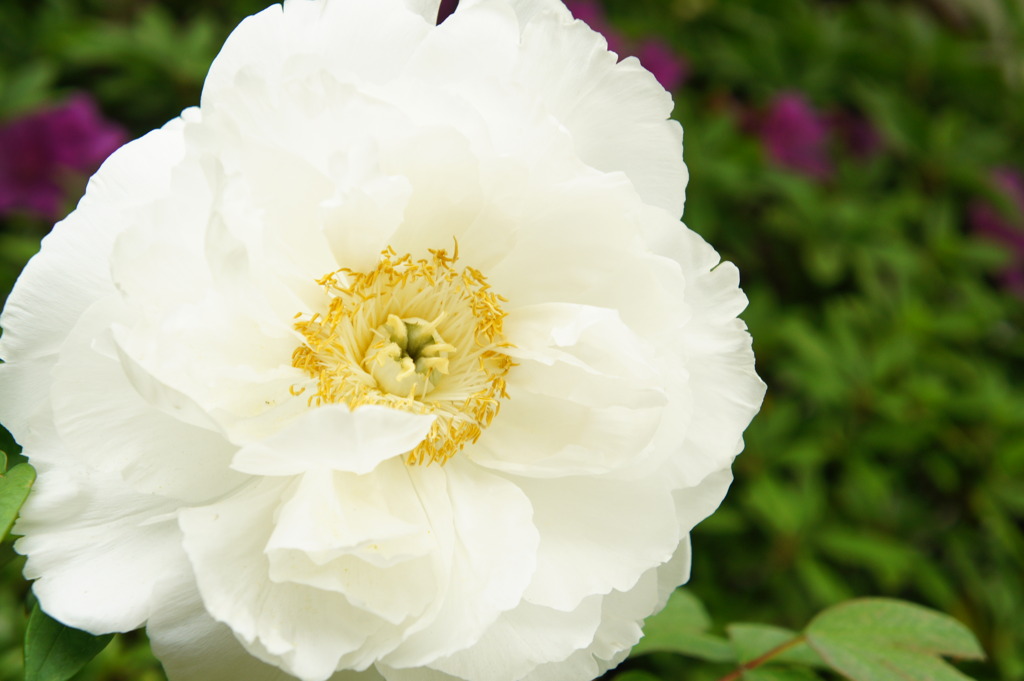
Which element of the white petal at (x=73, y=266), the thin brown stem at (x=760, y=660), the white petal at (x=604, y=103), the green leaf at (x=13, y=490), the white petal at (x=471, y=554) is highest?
the white petal at (x=604, y=103)

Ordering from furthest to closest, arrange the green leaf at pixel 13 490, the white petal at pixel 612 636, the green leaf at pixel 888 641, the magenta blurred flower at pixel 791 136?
the magenta blurred flower at pixel 791 136 < the green leaf at pixel 888 641 < the white petal at pixel 612 636 < the green leaf at pixel 13 490

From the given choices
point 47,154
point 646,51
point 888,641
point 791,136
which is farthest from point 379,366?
point 791,136

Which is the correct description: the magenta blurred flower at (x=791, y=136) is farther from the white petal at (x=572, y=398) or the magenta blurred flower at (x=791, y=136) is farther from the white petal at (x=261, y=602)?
the white petal at (x=261, y=602)

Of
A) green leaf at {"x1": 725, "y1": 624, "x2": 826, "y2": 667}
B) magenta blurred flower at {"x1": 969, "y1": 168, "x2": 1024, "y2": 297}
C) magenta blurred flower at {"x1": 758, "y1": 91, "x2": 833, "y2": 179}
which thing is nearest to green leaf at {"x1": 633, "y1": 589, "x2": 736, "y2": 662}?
green leaf at {"x1": 725, "y1": 624, "x2": 826, "y2": 667}

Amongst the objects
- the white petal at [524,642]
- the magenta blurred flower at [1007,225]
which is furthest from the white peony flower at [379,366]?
the magenta blurred flower at [1007,225]

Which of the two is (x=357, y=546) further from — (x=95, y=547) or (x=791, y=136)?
(x=791, y=136)

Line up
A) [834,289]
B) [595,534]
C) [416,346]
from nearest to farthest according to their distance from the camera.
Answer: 1. [595,534]
2. [416,346]
3. [834,289]

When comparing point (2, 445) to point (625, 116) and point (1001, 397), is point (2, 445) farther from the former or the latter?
point (1001, 397)

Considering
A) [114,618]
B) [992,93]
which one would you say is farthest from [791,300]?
[114,618]
